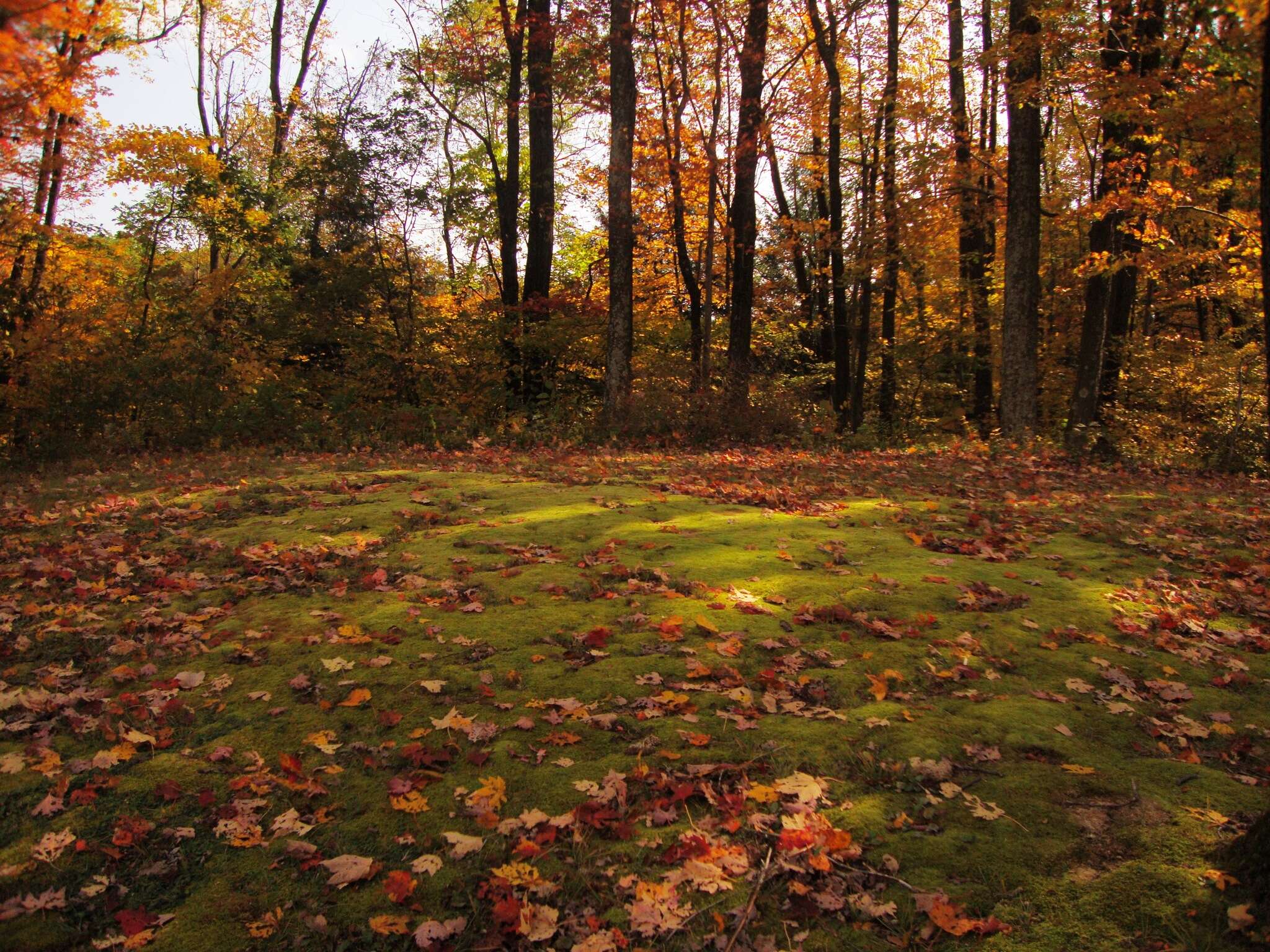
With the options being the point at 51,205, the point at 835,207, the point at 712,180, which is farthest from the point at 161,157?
the point at 835,207

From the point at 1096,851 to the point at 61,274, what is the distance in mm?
18012

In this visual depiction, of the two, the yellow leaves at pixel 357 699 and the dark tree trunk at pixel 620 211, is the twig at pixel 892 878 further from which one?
the dark tree trunk at pixel 620 211

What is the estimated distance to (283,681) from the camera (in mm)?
4125

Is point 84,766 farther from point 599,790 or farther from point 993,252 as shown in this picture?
point 993,252

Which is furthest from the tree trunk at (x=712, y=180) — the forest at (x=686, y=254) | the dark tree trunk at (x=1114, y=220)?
the dark tree trunk at (x=1114, y=220)

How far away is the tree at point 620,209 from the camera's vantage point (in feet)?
48.2

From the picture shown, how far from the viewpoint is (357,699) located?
393 centimetres

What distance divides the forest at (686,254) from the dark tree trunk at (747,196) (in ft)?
0.22

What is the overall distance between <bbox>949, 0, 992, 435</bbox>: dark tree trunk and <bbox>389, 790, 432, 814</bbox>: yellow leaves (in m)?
14.9

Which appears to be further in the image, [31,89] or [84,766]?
[31,89]

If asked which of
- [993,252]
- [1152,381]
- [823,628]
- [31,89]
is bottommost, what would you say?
[823,628]

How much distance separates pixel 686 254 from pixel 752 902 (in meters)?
19.3

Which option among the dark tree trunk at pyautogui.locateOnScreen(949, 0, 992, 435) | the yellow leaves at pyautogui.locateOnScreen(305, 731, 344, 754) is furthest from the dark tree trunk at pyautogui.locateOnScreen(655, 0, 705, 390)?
the yellow leaves at pyautogui.locateOnScreen(305, 731, 344, 754)

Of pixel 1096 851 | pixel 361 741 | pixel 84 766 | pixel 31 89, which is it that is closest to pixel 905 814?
pixel 1096 851
